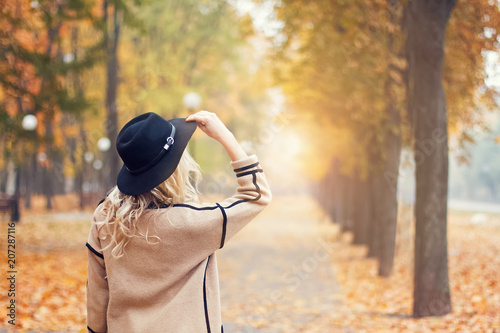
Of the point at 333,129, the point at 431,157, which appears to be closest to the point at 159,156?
the point at 431,157

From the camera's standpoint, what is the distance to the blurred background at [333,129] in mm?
7355

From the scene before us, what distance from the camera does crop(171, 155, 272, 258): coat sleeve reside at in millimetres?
2039

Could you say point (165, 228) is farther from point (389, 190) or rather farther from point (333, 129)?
point (333, 129)

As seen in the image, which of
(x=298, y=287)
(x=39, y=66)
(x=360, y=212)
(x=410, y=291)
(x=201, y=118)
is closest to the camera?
(x=201, y=118)

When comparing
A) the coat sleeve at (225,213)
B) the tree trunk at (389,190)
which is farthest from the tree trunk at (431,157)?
the coat sleeve at (225,213)

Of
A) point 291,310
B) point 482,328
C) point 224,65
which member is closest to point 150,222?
point 482,328

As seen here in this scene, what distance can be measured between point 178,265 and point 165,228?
0.17 metres

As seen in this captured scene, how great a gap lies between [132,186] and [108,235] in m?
0.26

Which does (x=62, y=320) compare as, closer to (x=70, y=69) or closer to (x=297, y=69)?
(x=70, y=69)

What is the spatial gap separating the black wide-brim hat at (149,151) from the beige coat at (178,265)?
134 mm

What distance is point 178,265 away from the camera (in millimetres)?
2086

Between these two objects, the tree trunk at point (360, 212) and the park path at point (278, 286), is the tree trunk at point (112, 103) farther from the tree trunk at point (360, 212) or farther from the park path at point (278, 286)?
the tree trunk at point (360, 212)

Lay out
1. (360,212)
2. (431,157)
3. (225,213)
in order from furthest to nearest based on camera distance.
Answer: (360,212)
(431,157)
(225,213)

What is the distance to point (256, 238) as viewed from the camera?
73.6ft
